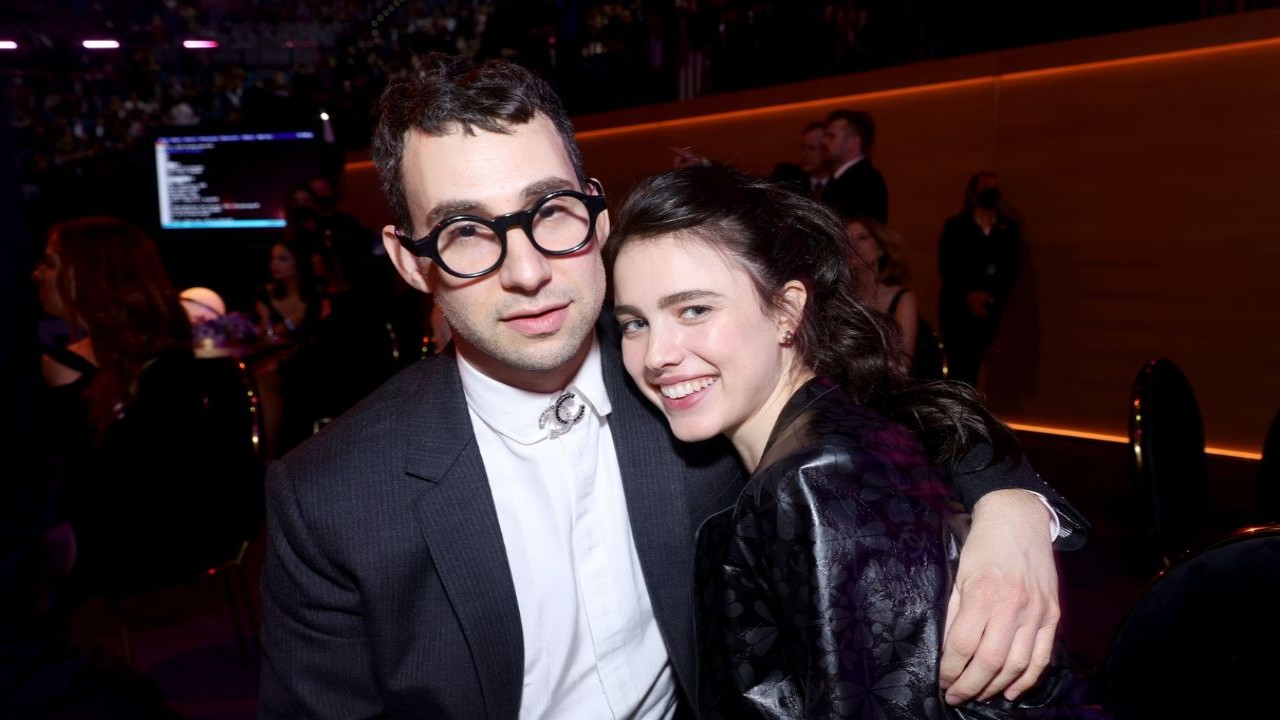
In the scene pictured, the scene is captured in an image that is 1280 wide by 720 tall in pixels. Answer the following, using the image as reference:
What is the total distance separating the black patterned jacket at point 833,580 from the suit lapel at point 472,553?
316mm

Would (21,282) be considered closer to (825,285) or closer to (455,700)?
(455,700)

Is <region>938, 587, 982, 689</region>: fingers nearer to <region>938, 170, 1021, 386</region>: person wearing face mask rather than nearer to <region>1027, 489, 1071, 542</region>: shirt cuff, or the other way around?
<region>1027, 489, 1071, 542</region>: shirt cuff

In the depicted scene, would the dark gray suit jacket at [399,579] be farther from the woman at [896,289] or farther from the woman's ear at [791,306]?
the woman at [896,289]

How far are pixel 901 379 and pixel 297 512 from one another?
42.1 inches

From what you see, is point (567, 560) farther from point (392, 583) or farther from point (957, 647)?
point (957, 647)

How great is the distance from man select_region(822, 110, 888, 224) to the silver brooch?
12.1 feet

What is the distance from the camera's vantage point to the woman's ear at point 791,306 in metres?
1.62

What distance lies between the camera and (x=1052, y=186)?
6309mm

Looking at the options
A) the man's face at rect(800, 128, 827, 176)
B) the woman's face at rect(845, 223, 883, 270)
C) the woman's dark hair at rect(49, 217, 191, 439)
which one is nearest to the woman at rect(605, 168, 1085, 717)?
the woman's face at rect(845, 223, 883, 270)

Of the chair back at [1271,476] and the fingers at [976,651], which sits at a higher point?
the fingers at [976,651]

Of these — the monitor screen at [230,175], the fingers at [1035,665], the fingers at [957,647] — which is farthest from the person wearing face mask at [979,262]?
the monitor screen at [230,175]

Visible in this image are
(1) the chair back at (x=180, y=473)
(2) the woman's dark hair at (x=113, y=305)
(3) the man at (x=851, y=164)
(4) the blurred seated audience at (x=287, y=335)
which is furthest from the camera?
(4) the blurred seated audience at (x=287, y=335)

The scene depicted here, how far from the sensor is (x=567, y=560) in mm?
1580

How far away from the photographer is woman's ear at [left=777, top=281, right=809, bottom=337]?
162 centimetres
